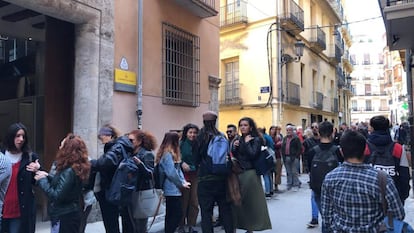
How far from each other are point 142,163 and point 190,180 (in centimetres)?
186

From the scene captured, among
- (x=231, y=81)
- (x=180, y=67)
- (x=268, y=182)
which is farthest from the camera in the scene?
(x=231, y=81)

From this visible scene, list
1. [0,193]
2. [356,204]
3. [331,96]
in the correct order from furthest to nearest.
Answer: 1. [331,96]
2. [0,193]
3. [356,204]

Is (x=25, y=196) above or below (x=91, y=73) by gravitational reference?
below

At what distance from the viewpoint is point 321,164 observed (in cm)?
493

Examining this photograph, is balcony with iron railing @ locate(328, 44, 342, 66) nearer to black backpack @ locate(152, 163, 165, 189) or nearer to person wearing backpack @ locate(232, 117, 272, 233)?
person wearing backpack @ locate(232, 117, 272, 233)

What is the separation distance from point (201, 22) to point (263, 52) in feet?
22.2

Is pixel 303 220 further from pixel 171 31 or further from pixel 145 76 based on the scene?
pixel 171 31

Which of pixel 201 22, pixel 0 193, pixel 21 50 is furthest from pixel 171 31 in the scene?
pixel 0 193

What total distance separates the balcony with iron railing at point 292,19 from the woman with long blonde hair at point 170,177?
38.1 feet

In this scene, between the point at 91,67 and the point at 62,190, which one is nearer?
the point at 62,190

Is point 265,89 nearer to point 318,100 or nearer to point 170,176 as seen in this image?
point 318,100

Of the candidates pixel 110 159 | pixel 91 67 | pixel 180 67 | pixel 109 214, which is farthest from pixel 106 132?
pixel 180 67

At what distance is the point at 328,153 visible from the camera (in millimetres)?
4980

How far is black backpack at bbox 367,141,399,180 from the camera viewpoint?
4504 millimetres
